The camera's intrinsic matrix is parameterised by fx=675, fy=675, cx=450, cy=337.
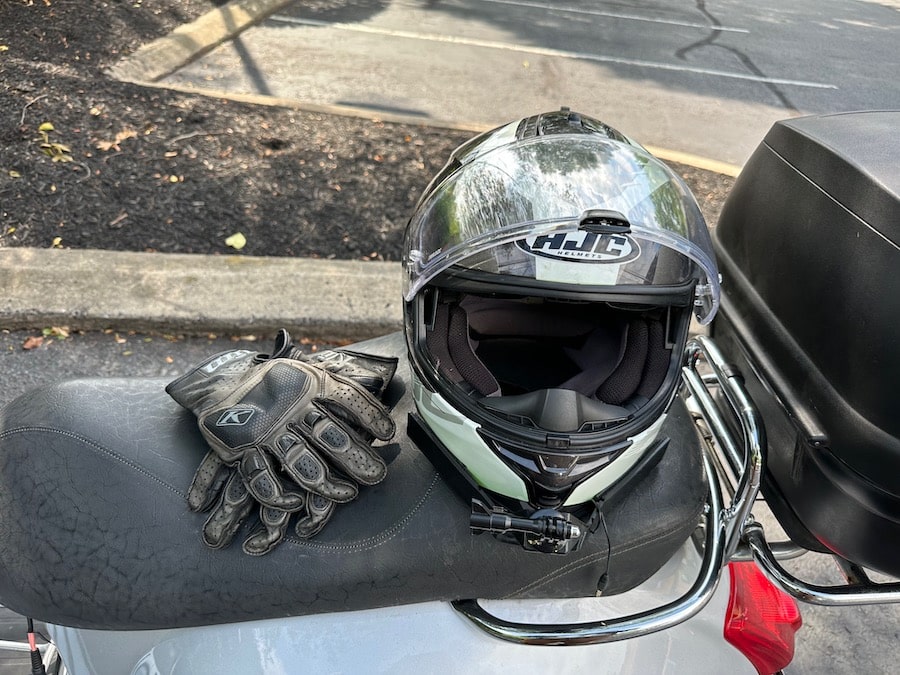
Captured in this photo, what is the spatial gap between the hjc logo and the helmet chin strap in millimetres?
266

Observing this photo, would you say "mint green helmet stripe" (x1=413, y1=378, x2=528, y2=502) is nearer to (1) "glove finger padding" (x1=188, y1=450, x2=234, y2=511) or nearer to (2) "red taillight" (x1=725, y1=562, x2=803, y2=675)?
(1) "glove finger padding" (x1=188, y1=450, x2=234, y2=511)

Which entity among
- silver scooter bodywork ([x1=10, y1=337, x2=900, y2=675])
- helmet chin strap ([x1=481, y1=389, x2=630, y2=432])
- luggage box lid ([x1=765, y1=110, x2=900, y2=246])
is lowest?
silver scooter bodywork ([x1=10, y1=337, x2=900, y2=675])

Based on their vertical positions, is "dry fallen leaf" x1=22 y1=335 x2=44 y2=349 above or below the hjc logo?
below

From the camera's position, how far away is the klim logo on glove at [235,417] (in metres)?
1.27

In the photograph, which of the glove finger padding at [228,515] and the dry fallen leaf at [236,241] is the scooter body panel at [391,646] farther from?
the dry fallen leaf at [236,241]

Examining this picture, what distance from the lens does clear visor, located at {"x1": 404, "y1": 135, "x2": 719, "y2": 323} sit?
1320mm

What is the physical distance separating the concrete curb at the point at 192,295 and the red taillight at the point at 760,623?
2.26 m

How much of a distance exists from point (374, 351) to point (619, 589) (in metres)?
0.87

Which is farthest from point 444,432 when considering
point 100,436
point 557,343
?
point 100,436

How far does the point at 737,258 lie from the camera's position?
1.68 meters

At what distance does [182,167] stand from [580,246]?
3.88 meters

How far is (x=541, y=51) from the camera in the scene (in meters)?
8.70

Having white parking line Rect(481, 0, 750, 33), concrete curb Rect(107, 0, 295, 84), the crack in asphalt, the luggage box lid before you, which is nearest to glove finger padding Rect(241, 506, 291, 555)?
the luggage box lid

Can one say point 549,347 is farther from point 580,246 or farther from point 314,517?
point 314,517
